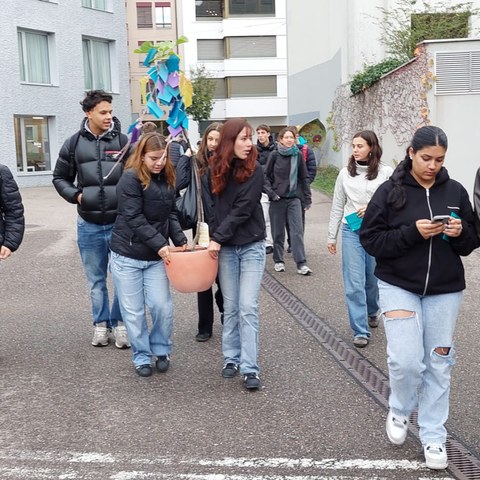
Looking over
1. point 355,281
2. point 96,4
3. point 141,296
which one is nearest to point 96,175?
point 141,296

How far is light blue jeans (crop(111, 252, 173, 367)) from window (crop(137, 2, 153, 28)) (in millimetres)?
56138

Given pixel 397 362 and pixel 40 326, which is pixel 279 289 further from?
pixel 397 362

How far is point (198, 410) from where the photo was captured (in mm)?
4918

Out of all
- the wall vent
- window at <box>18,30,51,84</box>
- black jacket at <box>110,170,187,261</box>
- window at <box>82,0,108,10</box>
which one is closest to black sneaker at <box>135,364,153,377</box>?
black jacket at <box>110,170,187,261</box>

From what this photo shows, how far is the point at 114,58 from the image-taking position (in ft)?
111

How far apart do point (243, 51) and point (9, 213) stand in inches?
2052

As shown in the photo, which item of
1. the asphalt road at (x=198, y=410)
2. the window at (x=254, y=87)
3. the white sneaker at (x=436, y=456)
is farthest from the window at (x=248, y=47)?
the white sneaker at (x=436, y=456)

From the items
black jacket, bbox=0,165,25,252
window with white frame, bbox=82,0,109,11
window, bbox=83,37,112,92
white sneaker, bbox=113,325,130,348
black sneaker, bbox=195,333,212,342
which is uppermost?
window with white frame, bbox=82,0,109,11

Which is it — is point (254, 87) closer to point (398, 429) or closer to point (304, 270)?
point (304, 270)

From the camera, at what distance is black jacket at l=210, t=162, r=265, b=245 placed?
16.9 ft

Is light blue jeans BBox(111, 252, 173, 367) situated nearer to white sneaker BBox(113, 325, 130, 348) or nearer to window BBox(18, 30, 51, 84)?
white sneaker BBox(113, 325, 130, 348)

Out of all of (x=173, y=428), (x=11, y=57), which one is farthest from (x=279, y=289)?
(x=11, y=57)

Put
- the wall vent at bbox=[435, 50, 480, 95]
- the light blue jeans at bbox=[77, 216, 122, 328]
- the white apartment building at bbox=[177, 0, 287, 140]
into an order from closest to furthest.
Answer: the light blue jeans at bbox=[77, 216, 122, 328] < the wall vent at bbox=[435, 50, 480, 95] < the white apartment building at bbox=[177, 0, 287, 140]

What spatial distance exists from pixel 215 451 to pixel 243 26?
178 feet
